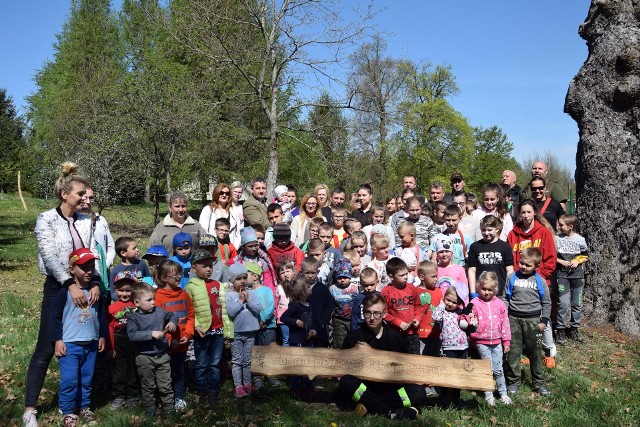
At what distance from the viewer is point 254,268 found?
622 cm

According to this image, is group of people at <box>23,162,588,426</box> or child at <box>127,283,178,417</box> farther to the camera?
child at <box>127,283,178,417</box>

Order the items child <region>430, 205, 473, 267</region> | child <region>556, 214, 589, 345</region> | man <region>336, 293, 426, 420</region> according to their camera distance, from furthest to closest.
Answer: child <region>556, 214, 589, 345</region>
child <region>430, 205, 473, 267</region>
man <region>336, 293, 426, 420</region>

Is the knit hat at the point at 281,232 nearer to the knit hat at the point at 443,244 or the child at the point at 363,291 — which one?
the child at the point at 363,291

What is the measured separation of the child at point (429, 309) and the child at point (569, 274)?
2795 mm

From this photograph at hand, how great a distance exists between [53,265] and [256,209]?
4009 mm

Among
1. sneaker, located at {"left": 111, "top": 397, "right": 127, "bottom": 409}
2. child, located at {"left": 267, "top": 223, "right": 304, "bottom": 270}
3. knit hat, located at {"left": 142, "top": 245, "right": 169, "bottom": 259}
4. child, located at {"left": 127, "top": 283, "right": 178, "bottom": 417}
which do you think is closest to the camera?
child, located at {"left": 127, "top": 283, "right": 178, "bottom": 417}

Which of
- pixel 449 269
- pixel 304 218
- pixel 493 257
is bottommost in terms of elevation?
pixel 449 269

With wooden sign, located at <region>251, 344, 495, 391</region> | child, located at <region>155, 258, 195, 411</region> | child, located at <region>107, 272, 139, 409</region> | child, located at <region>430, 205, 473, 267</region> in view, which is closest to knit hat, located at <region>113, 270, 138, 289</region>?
child, located at <region>107, 272, 139, 409</region>

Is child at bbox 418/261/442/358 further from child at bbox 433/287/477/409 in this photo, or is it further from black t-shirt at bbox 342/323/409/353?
black t-shirt at bbox 342/323/409/353

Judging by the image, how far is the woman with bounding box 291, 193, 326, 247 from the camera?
334 inches

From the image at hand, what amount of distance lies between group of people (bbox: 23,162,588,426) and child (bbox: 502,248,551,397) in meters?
0.02

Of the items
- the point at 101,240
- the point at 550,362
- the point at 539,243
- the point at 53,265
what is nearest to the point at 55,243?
the point at 53,265

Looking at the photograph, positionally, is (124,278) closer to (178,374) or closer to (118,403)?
(178,374)

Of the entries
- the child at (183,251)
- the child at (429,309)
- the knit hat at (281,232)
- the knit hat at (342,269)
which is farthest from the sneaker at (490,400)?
the child at (183,251)
